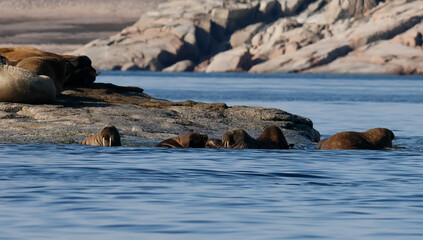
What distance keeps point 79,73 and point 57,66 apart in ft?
7.18

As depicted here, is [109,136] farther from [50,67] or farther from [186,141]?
[50,67]

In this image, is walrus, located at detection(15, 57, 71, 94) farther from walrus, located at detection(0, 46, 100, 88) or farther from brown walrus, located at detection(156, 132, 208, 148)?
brown walrus, located at detection(156, 132, 208, 148)

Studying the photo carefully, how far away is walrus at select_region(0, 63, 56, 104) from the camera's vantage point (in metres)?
23.5

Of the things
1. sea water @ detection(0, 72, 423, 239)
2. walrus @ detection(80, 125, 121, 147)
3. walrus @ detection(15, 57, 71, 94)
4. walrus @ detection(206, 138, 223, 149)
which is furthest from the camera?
walrus @ detection(15, 57, 71, 94)

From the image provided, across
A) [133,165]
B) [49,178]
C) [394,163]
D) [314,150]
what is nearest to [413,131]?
[314,150]

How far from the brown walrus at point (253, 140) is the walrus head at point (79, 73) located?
9.19m

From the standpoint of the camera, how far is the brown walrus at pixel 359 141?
69.9ft

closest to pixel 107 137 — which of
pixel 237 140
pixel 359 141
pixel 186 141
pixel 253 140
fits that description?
pixel 186 141

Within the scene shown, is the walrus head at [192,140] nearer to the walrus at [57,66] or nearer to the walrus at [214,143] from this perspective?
the walrus at [214,143]

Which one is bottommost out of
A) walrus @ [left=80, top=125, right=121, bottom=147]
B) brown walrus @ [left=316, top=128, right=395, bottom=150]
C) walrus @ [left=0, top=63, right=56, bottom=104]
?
brown walrus @ [left=316, top=128, right=395, bottom=150]

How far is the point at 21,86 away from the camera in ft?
77.0

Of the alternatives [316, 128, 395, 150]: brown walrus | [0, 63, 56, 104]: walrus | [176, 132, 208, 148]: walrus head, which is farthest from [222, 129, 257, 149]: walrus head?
[0, 63, 56, 104]: walrus

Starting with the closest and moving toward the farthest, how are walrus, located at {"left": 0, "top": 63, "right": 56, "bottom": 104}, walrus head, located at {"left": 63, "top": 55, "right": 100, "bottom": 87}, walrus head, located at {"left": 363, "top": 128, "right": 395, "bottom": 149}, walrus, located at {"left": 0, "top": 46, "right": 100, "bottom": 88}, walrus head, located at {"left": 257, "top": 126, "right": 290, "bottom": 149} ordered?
walrus head, located at {"left": 257, "top": 126, "right": 290, "bottom": 149} < walrus head, located at {"left": 363, "top": 128, "right": 395, "bottom": 149} < walrus, located at {"left": 0, "top": 63, "right": 56, "bottom": 104} < walrus, located at {"left": 0, "top": 46, "right": 100, "bottom": 88} < walrus head, located at {"left": 63, "top": 55, "right": 100, "bottom": 87}

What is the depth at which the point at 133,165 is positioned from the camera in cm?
1667
